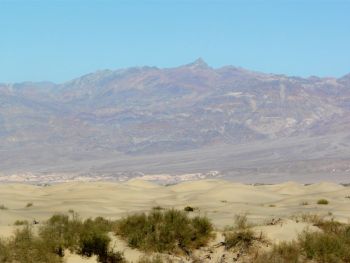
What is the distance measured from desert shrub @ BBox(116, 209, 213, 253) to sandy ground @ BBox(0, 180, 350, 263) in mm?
317

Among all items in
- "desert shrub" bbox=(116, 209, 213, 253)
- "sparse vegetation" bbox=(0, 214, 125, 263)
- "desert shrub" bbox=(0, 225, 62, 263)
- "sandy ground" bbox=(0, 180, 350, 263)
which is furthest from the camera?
"sandy ground" bbox=(0, 180, 350, 263)

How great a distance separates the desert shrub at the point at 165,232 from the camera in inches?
538

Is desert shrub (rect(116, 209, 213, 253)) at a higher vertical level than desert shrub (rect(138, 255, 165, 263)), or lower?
higher

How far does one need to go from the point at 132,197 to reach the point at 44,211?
12.5 meters

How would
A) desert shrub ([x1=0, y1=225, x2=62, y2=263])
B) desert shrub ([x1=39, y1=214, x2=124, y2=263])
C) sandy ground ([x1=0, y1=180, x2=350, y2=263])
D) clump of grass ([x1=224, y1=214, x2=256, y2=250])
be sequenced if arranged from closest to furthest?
desert shrub ([x1=0, y1=225, x2=62, y2=263]), desert shrub ([x1=39, y1=214, x2=124, y2=263]), clump of grass ([x1=224, y1=214, x2=256, y2=250]), sandy ground ([x1=0, y1=180, x2=350, y2=263])

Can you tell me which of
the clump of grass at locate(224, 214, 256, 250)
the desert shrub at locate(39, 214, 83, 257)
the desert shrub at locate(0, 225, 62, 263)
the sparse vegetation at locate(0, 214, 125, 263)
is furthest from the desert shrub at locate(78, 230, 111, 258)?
the clump of grass at locate(224, 214, 256, 250)

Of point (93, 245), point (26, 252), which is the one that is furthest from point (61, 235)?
point (26, 252)

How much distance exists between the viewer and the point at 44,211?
86.5 feet

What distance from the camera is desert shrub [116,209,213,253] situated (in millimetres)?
13656

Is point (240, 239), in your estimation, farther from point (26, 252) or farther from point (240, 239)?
point (26, 252)

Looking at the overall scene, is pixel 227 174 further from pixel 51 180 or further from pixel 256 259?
pixel 256 259

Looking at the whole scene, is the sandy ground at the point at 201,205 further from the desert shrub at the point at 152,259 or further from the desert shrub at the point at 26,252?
the desert shrub at the point at 26,252

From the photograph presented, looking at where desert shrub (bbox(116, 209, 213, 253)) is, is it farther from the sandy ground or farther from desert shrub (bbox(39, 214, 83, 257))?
desert shrub (bbox(39, 214, 83, 257))

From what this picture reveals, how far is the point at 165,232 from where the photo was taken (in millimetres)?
13938
